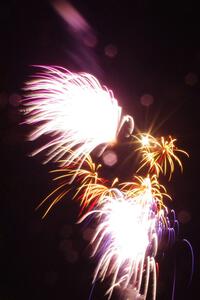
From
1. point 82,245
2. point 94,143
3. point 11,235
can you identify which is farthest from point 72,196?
point 94,143

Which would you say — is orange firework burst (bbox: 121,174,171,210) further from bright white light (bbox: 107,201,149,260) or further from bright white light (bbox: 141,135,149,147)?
bright white light (bbox: 141,135,149,147)

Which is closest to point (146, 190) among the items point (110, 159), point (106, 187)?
point (106, 187)

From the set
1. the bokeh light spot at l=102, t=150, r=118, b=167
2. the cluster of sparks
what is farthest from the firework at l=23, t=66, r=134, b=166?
the bokeh light spot at l=102, t=150, r=118, b=167

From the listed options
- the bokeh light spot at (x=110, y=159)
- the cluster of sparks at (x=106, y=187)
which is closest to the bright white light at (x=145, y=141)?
the cluster of sparks at (x=106, y=187)

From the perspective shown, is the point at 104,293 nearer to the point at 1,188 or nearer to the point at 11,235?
the point at 11,235

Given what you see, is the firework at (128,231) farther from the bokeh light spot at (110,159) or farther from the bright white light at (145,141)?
the bokeh light spot at (110,159)

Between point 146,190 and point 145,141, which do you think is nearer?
point 146,190

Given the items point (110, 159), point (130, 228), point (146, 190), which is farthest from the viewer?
point (110, 159)

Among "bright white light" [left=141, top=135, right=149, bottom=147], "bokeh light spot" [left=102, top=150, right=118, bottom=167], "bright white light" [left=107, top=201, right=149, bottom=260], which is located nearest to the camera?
"bright white light" [left=107, top=201, right=149, bottom=260]

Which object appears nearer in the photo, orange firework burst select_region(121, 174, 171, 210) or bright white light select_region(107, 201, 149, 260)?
bright white light select_region(107, 201, 149, 260)

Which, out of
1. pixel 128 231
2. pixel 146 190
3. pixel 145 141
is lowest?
pixel 128 231

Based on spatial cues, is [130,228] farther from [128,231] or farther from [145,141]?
[145,141]
